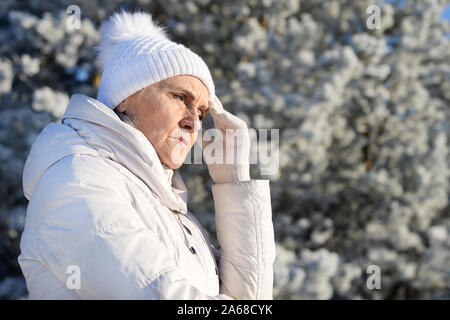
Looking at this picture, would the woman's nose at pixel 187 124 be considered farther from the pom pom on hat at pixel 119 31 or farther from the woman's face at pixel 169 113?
the pom pom on hat at pixel 119 31

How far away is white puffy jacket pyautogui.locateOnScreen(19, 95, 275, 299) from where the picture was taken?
105 cm

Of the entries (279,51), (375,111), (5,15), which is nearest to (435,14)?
(375,111)

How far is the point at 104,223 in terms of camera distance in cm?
107

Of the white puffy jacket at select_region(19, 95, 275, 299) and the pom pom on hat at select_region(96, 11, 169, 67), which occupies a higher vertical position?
the pom pom on hat at select_region(96, 11, 169, 67)

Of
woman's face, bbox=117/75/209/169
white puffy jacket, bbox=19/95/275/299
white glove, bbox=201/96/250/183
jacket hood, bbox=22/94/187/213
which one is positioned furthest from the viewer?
white glove, bbox=201/96/250/183

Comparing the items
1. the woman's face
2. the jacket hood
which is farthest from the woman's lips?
the jacket hood

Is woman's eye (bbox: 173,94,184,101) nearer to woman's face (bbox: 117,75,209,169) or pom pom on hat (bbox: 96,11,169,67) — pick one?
woman's face (bbox: 117,75,209,169)

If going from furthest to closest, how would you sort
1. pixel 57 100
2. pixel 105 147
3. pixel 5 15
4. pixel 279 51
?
pixel 5 15
pixel 279 51
pixel 57 100
pixel 105 147

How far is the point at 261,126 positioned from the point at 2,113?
271cm

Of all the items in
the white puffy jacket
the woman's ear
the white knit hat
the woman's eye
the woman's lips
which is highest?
the white knit hat

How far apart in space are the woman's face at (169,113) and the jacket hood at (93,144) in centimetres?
22

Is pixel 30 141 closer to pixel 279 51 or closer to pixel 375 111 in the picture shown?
pixel 279 51

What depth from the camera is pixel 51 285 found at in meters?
1.18

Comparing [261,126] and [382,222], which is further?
[382,222]
